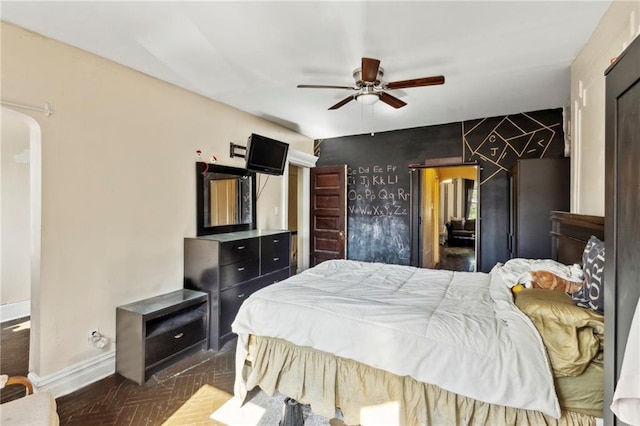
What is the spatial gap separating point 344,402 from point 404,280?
3.58ft

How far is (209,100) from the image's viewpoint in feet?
11.2

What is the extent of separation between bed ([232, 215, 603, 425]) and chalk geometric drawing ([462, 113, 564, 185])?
6.63 ft

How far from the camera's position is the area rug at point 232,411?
6.09 feet

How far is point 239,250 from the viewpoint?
3.09 meters

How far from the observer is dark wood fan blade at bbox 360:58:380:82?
82.6 inches

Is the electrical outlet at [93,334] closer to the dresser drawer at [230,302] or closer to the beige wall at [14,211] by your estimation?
the dresser drawer at [230,302]

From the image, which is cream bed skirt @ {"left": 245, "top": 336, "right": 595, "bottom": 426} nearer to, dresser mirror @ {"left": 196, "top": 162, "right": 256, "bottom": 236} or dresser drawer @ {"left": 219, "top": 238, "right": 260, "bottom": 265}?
dresser drawer @ {"left": 219, "top": 238, "right": 260, "bottom": 265}

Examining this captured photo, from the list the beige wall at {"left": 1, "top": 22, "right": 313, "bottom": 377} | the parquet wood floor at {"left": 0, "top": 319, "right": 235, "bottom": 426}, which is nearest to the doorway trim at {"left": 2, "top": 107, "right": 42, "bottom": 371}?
the beige wall at {"left": 1, "top": 22, "right": 313, "bottom": 377}

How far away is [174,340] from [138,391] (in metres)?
0.43

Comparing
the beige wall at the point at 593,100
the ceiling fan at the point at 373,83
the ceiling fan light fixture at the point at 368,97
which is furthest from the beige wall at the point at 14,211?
the beige wall at the point at 593,100

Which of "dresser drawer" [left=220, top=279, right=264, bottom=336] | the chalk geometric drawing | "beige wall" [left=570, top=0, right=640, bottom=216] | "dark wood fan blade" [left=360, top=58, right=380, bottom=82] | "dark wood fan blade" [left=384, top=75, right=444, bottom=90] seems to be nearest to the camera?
"beige wall" [left=570, top=0, right=640, bottom=216]

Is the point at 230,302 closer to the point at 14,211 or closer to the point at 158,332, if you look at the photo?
the point at 158,332

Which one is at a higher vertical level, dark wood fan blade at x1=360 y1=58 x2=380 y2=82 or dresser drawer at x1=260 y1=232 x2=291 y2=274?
dark wood fan blade at x1=360 y1=58 x2=380 y2=82

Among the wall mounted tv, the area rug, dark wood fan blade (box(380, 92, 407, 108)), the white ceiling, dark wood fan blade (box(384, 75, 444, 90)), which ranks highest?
the white ceiling
